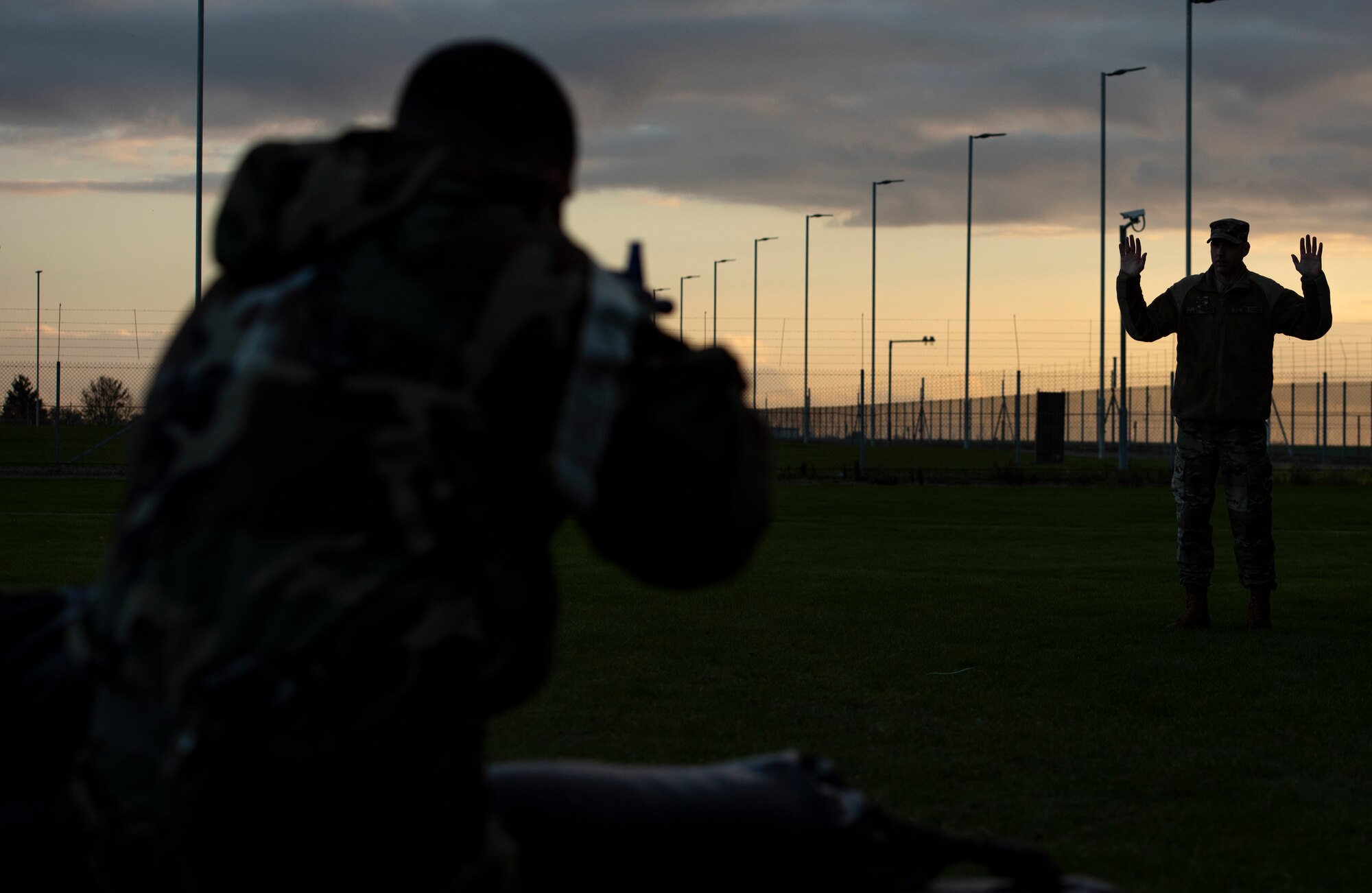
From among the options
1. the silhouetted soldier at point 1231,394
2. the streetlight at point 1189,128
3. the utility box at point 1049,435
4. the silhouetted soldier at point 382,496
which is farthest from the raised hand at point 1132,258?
the utility box at point 1049,435

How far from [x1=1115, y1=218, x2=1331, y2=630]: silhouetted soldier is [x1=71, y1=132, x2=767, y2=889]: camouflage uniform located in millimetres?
6890

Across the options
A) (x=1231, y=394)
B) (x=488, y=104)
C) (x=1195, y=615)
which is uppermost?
(x=488, y=104)

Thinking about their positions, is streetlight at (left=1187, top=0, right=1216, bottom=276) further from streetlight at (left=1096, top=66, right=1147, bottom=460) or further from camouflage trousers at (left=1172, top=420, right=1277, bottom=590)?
camouflage trousers at (left=1172, top=420, right=1277, bottom=590)

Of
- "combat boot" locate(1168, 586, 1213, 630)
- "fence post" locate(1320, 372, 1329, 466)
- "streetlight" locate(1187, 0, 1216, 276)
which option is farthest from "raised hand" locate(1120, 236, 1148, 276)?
"fence post" locate(1320, 372, 1329, 466)

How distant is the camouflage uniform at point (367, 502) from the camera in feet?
5.42

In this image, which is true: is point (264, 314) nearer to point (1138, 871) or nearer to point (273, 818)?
point (273, 818)

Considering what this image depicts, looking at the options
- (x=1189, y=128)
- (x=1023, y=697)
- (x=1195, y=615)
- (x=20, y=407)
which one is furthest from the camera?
(x=20, y=407)

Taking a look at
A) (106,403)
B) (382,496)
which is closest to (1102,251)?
(106,403)

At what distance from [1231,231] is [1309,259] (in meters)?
0.55

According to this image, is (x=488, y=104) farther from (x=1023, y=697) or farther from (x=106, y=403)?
(x=106, y=403)

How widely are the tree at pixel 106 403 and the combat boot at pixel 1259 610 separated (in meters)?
31.5

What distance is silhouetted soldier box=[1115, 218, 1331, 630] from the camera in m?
8.15

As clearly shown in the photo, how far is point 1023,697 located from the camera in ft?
19.9

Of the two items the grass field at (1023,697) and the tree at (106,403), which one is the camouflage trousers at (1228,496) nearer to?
the grass field at (1023,697)
